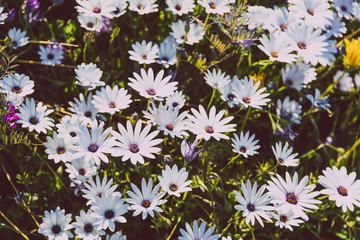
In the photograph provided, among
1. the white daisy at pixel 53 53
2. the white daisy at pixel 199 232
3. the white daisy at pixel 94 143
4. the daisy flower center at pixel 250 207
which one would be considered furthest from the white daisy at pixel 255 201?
the white daisy at pixel 53 53

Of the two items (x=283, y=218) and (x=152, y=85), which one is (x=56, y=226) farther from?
(x=283, y=218)

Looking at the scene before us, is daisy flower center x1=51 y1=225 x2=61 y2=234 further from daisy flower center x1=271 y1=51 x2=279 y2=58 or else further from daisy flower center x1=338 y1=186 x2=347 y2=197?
daisy flower center x1=271 y1=51 x2=279 y2=58

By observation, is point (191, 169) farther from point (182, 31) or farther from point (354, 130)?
point (354, 130)

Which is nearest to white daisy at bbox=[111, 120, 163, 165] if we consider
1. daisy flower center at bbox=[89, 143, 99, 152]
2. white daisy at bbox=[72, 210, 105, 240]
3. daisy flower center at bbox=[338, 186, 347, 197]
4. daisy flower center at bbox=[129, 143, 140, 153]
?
daisy flower center at bbox=[129, 143, 140, 153]

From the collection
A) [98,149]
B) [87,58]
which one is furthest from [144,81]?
[87,58]

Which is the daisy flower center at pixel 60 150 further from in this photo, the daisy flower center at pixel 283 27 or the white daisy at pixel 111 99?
the daisy flower center at pixel 283 27
